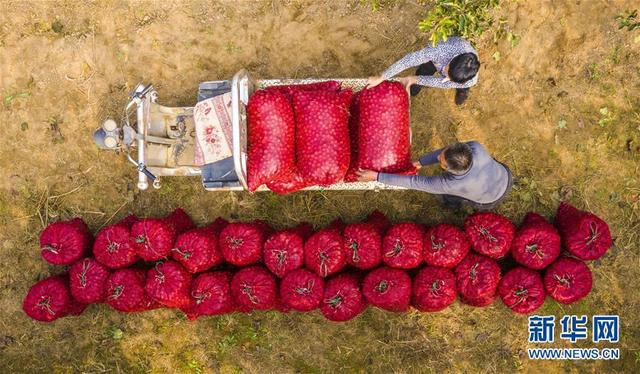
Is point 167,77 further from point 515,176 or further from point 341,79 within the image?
point 515,176

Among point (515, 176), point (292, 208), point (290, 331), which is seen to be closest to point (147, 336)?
point (290, 331)

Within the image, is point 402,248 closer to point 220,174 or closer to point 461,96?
point 461,96

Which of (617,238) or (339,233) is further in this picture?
(617,238)

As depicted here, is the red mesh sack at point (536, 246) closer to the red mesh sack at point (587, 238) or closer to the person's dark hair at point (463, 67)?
the red mesh sack at point (587, 238)

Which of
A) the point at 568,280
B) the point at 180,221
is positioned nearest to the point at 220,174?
the point at 180,221

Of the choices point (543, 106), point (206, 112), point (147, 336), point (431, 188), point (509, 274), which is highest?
point (543, 106)

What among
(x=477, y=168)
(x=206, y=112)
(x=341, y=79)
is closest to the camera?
(x=477, y=168)

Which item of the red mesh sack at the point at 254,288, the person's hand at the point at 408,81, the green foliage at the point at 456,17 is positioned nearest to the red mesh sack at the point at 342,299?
the red mesh sack at the point at 254,288
